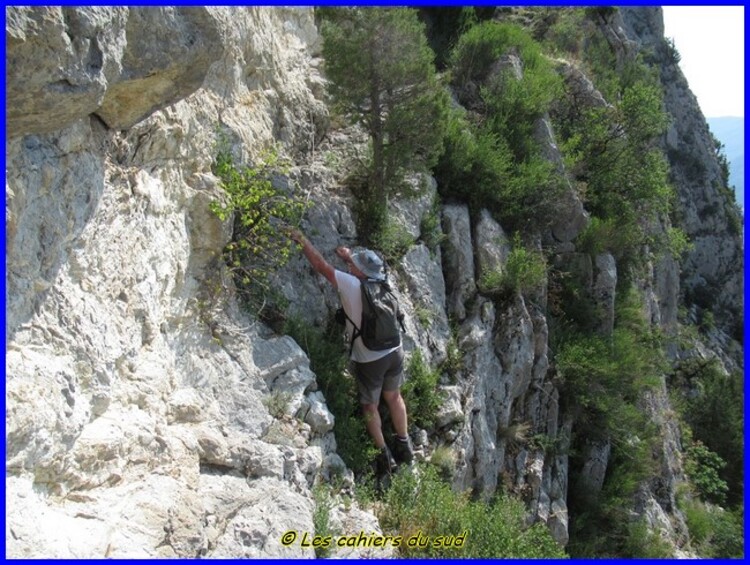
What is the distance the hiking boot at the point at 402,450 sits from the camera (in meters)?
7.15

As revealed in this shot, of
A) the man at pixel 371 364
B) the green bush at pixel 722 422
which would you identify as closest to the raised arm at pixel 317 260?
the man at pixel 371 364

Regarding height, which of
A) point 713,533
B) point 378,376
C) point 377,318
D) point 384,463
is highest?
point 377,318

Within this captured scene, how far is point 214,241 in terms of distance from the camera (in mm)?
6277

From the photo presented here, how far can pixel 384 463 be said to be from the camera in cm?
702

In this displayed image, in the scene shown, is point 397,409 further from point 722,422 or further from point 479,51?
point 722,422

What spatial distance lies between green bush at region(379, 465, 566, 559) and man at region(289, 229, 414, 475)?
34 cm

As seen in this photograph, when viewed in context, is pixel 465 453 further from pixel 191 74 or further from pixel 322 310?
pixel 191 74

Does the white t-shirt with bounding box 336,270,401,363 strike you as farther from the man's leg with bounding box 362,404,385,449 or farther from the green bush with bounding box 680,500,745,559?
the green bush with bounding box 680,500,745,559

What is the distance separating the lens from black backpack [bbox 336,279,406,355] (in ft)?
21.5

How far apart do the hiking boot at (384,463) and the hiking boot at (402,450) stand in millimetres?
148

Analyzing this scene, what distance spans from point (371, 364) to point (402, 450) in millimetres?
1088

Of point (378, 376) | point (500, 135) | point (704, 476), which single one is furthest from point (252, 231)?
point (704, 476)

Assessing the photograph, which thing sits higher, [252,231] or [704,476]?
[252,231]

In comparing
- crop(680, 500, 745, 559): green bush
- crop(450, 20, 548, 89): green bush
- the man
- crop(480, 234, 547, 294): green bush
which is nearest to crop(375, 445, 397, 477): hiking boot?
the man
